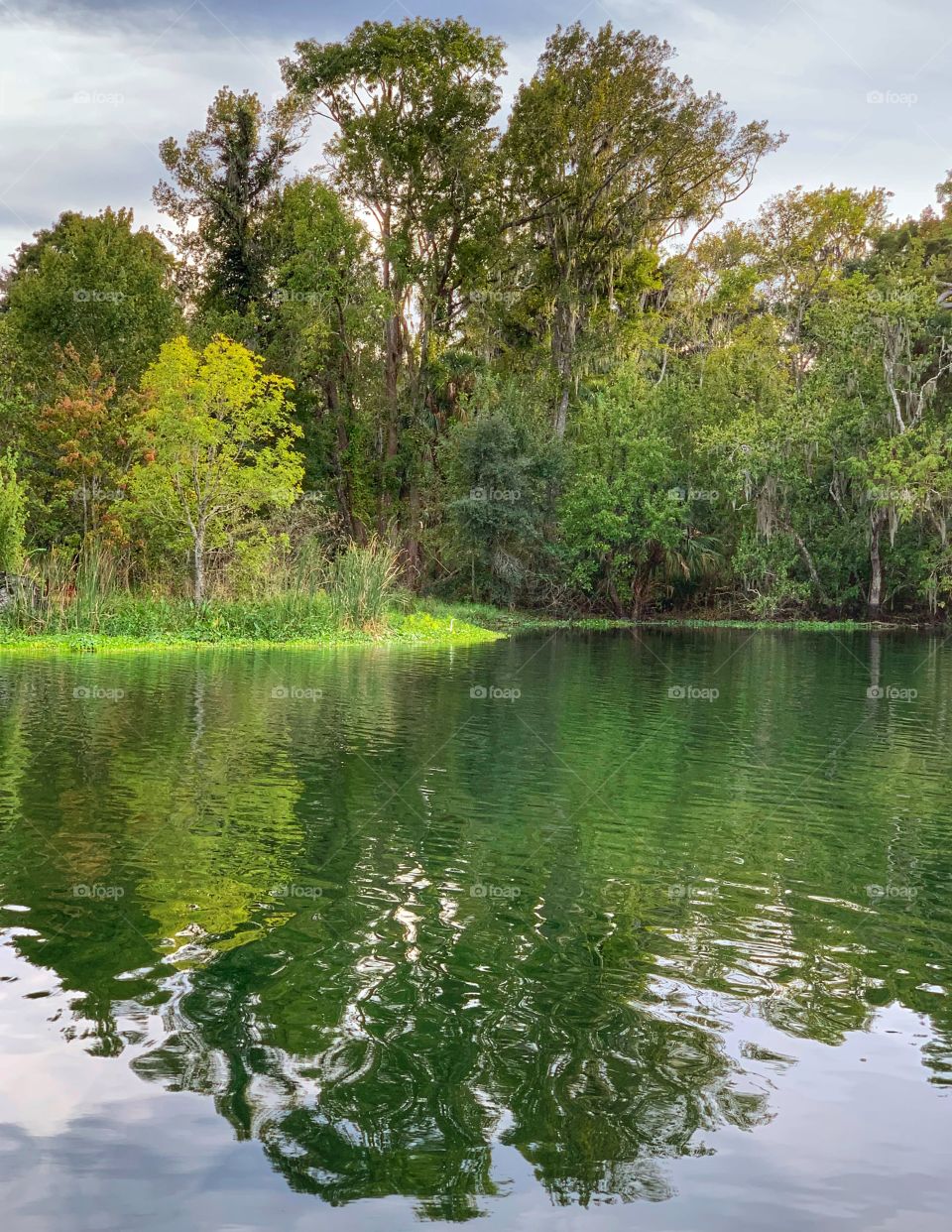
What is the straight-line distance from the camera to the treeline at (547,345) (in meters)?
43.8

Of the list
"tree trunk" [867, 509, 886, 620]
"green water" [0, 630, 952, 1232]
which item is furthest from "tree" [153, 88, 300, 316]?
"green water" [0, 630, 952, 1232]

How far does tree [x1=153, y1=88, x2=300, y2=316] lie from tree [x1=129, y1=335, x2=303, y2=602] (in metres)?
16.6

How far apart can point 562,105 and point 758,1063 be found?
44.6 m

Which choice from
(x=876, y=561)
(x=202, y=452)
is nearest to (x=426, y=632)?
(x=202, y=452)

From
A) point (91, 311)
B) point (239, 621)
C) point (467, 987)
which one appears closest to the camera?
point (467, 987)

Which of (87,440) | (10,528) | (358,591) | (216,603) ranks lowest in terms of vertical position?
(216,603)

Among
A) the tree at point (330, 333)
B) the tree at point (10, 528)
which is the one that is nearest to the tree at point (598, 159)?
the tree at point (330, 333)

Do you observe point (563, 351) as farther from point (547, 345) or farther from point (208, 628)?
point (208, 628)

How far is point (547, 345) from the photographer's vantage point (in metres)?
48.8

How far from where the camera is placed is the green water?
14.3 ft

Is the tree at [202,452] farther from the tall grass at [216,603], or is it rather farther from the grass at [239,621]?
the grass at [239,621]

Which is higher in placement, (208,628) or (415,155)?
(415,155)

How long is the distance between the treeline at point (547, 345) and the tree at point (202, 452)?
10593 millimetres

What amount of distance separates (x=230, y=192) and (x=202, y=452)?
20327mm
